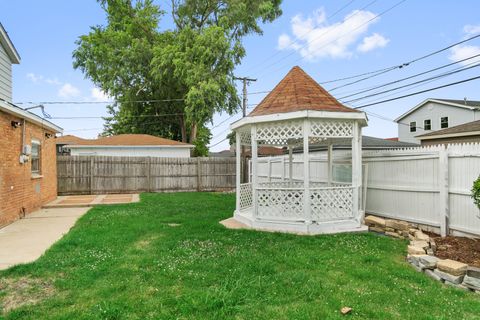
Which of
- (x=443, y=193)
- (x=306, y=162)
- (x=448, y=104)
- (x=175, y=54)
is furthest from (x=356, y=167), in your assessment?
(x=448, y=104)

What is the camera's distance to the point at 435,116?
24.8m

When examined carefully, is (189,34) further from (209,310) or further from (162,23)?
(209,310)

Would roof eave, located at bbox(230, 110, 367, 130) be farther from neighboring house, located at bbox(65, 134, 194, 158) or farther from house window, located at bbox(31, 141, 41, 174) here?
neighboring house, located at bbox(65, 134, 194, 158)

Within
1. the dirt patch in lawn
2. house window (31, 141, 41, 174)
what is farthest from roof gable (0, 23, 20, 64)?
the dirt patch in lawn

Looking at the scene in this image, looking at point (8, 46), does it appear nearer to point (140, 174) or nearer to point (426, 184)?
point (140, 174)

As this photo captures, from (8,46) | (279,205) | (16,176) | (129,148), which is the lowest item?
(279,205)

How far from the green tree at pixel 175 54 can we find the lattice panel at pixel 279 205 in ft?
43.5

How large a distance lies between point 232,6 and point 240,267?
71.7 feet

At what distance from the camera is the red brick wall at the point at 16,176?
7.89 meters

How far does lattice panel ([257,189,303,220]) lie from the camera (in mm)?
7180

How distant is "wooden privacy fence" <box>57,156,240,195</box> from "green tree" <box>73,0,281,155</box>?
15.1ft

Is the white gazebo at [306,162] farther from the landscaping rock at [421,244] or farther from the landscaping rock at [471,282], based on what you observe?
the landscaping rock at [471,282]

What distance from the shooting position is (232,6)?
22953 mm

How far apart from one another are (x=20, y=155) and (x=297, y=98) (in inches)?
290
